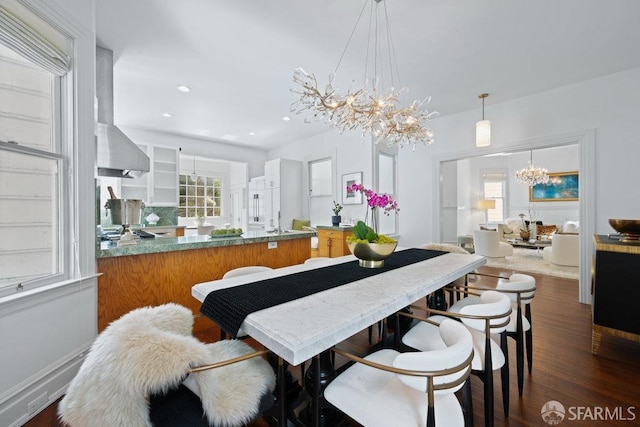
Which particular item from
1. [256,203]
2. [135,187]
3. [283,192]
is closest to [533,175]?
[283,192]

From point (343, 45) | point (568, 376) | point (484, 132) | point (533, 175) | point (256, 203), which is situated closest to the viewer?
point (568, 376)

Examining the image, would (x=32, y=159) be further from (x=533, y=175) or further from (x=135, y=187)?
(x=533, y=175)

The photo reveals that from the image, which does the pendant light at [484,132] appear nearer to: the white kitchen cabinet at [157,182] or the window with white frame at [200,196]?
the white kitchen cabinet at [157,182]

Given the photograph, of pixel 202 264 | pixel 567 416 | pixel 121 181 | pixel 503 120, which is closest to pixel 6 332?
pixel 202 264

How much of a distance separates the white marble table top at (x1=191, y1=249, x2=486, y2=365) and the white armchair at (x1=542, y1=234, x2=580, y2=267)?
15.3 ft

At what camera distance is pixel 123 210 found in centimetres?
221

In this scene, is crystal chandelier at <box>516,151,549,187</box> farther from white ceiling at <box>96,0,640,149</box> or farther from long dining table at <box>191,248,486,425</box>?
long dining table at <box>191,248,486,425</box>

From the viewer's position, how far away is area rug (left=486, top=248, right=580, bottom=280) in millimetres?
4644

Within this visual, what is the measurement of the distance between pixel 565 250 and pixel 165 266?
642 centimetres

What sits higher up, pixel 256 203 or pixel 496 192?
pixel 496 192

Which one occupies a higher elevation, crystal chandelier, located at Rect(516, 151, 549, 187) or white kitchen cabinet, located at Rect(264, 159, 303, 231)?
crystal chandelier, located at Rect(516, 151, 549, 187)

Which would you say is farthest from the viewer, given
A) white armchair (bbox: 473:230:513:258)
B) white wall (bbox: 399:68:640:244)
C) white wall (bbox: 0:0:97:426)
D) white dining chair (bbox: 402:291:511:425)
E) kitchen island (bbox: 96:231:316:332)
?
white armchair (bbox: 473:230:513:258)

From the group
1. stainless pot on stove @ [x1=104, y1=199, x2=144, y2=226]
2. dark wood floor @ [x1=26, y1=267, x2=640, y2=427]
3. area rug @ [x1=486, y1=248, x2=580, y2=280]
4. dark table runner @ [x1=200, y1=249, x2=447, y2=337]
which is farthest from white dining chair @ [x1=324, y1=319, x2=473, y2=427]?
area rug @ [x1=486, y1=248, x2=580, y2=280]

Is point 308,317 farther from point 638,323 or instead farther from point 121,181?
point 121,181
